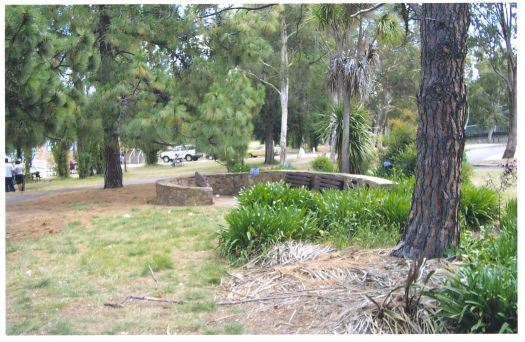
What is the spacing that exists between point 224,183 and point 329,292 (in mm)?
9264

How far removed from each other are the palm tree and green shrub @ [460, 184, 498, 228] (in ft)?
16.7

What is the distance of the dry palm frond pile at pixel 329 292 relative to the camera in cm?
361

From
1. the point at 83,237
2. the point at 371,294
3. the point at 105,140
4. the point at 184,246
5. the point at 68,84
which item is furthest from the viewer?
the point at 105,140

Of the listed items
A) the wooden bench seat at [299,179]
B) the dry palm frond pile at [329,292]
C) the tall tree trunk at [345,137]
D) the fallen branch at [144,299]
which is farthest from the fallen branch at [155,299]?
the tall tree trunk at [345,137]

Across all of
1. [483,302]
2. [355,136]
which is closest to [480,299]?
[483,302]

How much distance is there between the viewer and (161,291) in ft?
15.4

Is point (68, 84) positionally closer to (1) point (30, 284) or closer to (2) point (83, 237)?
(2) point (83, 237)

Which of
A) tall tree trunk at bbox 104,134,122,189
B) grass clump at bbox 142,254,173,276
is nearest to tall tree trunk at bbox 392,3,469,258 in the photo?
grass clump at bbox 142,254,173,276

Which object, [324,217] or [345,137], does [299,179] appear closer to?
[345,137]

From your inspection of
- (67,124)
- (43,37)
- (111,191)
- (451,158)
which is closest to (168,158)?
(111,191)

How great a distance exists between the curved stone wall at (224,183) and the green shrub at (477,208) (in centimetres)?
150

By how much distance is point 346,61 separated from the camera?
Result: 38.8ft

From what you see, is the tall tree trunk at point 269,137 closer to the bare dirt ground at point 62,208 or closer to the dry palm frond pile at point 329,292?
the bare dirt ground at point 62,208

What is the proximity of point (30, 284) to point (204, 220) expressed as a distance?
142 inches
